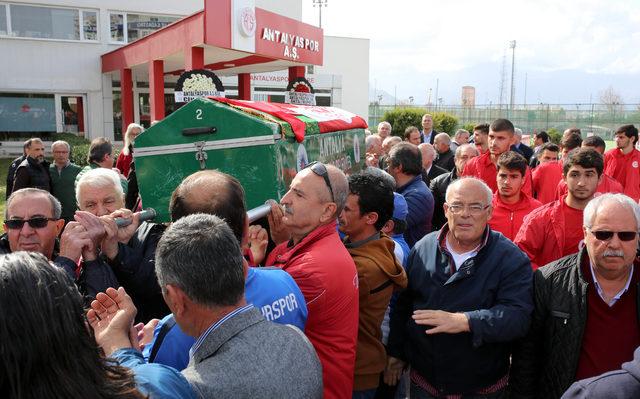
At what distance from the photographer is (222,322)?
139 cm

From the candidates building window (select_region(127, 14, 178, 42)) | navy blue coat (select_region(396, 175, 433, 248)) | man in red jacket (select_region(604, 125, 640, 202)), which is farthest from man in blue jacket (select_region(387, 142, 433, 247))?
building window (select_region(127, 14, 178, 42))

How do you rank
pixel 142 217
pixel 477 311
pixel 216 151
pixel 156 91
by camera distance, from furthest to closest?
pixel 156 91 < pixel 216 151 < pixel 142 217 < pixel 477 311

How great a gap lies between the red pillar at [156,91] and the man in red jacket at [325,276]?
12.4 metres

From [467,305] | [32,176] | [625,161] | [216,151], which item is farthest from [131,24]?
[467,305]

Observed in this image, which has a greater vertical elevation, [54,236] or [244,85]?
[244,85]

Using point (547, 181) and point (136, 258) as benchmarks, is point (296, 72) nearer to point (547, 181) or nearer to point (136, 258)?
point (547, 181)

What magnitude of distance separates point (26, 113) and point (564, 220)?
21.7 metres

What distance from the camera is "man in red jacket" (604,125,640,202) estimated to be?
664 cm

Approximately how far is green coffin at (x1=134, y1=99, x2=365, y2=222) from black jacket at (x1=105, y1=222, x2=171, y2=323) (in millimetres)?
673

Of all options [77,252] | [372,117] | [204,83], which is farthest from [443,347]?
[372,117]

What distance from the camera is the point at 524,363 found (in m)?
2.55

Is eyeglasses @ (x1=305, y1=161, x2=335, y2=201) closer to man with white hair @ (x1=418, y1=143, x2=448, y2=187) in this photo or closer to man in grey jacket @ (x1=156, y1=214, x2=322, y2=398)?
man in grey jacket @ (x1=156, y1=214, x2=322, y2=398)

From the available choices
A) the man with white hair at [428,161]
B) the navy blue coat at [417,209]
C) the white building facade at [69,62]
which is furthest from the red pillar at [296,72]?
the navy blue coat at [417,209]

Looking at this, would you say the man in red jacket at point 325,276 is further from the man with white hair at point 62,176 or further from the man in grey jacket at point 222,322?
the man with white hair at point 62,176
